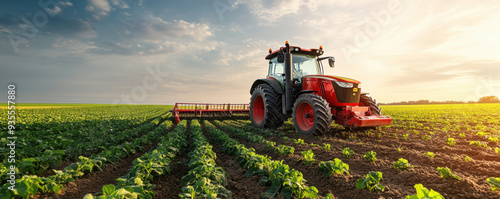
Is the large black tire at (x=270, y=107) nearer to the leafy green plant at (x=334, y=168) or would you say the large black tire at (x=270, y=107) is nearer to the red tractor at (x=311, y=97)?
the red tractor at (x=311, y=97)

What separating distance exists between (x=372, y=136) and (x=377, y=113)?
89 centimetres

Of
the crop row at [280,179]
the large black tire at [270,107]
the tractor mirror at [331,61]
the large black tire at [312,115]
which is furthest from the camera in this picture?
the large black tire at [270,107]

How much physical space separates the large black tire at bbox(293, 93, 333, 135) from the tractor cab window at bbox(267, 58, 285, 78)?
237 cm

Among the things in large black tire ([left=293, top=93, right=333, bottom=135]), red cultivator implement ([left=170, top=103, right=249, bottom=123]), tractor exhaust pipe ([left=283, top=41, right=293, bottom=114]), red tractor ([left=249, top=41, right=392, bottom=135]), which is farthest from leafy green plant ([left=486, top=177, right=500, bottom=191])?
red cultivator implement ([left=170, top=103, right=249, bottom=123])

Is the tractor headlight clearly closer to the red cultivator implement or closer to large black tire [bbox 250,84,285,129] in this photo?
large black tire [bbox 250,84,285,129]

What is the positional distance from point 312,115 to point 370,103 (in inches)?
86.5

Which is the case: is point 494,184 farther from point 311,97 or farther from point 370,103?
point 370,103

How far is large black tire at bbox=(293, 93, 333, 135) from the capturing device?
22.7ft

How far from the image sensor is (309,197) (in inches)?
121

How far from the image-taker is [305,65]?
9.33 m

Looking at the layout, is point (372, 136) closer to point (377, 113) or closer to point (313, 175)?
point (377, 113)

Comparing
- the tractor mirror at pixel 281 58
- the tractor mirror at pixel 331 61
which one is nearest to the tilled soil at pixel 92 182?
the tractor mirror at pixel 281 58

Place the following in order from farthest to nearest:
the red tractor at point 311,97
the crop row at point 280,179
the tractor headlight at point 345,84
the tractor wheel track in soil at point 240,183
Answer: the tractor headlight at point 345,84
the red tractor at point 311,97
the tractor wheel track in soil at point 240,183
the crop row at point 280,179

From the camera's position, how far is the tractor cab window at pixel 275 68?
10002 mm
